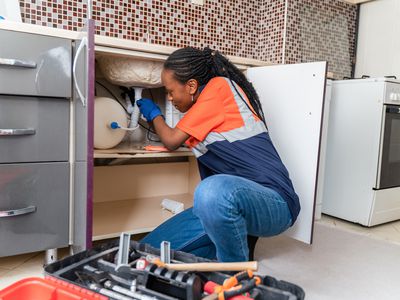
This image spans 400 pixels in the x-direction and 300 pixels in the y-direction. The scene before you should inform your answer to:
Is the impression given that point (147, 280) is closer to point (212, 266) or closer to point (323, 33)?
point (212, 266)

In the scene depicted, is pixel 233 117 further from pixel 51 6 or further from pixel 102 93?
pixel 51 6

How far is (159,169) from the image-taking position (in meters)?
1.94

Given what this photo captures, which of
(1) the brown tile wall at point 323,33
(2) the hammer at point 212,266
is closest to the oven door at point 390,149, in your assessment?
(1) the brown tile wall at point 323,33

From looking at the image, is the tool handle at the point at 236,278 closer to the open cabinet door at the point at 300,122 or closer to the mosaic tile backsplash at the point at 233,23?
the open cabinet door at the point at 300,122

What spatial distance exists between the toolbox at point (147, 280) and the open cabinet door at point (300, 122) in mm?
646

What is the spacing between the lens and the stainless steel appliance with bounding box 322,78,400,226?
1.98 m

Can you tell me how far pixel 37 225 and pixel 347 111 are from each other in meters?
1.75

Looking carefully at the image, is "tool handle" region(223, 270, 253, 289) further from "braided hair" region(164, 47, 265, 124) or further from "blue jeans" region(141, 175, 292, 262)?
"braided hair" region(164, 47, 265, 124)

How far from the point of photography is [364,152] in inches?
80.0

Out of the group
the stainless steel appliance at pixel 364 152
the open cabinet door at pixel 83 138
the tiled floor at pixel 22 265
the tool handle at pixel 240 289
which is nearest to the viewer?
the tool handle at pixel 240 289

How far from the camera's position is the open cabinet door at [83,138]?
3.26ft

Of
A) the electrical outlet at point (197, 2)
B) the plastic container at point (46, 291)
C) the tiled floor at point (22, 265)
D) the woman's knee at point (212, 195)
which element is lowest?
the tiled floor at point (22, 265)

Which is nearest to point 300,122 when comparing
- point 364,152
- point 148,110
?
point 148,110

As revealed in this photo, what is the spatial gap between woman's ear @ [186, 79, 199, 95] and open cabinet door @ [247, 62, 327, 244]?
0.34 meters
